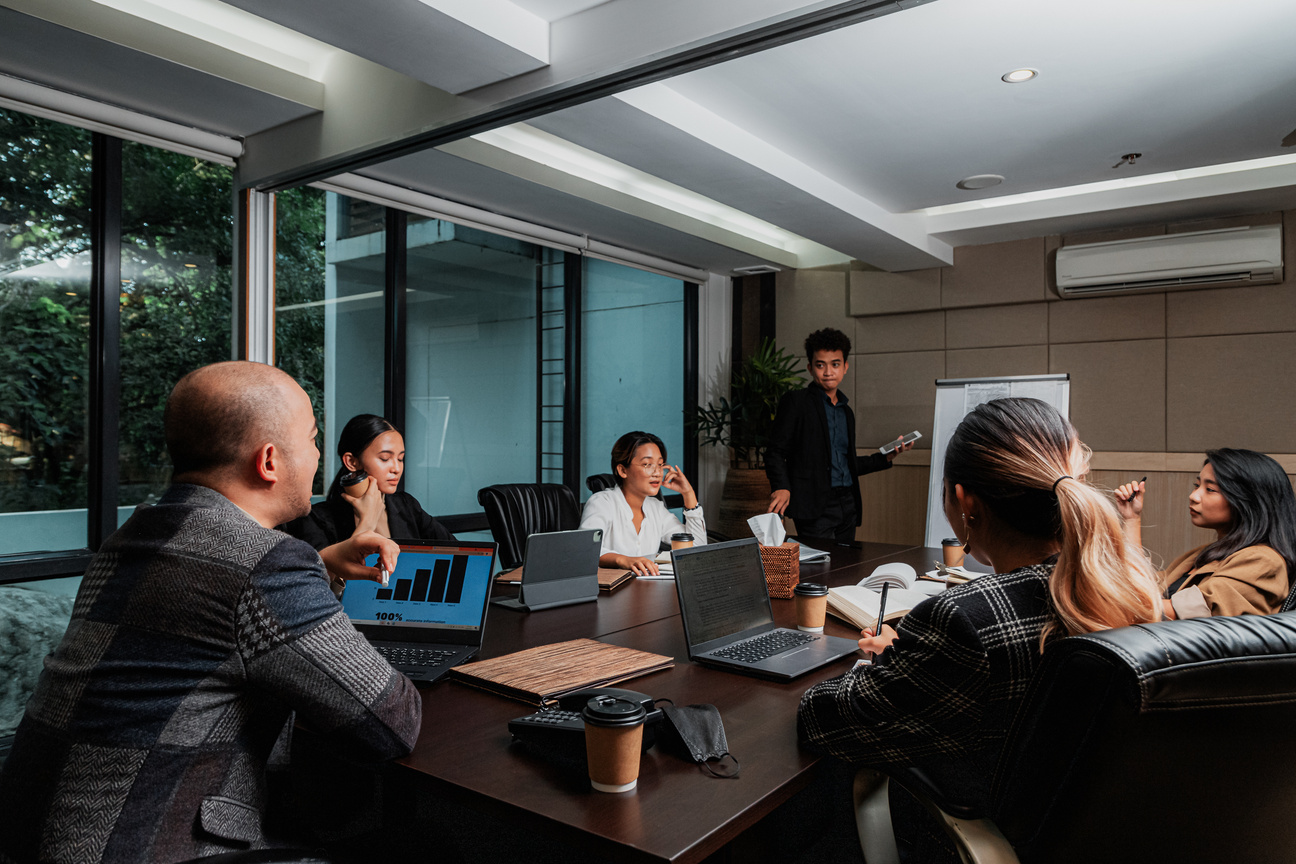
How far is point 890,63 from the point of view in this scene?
320 centimetres

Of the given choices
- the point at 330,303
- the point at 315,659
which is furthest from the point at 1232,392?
the point at 315,659

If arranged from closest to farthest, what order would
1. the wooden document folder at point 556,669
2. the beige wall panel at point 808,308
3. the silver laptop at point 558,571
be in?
the wooden document folder at point 556,669 → the silver laptop at point 558,571 → the beige wall panel at point 808,308

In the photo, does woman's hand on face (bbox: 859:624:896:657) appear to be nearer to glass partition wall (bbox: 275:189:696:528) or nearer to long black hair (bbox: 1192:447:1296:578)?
long black hair (bbox: 1192:447:1296:578)

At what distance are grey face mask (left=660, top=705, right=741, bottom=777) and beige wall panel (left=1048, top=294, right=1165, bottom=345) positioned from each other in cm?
515

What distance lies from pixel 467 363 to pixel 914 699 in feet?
14.1

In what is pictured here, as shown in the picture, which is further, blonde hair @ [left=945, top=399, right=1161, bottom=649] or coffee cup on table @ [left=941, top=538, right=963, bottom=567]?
coffee cup on table @ [left=941, top=538, right=963, bottom=567]

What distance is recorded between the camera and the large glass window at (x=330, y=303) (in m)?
4.21

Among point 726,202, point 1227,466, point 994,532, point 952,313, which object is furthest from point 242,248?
point 952,313

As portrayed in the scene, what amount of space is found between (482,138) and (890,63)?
6.53 ft

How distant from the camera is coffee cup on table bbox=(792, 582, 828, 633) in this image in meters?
2.07

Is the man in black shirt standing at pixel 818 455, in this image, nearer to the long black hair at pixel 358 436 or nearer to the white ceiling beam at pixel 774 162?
the white ceiling beam at pixel 774 162

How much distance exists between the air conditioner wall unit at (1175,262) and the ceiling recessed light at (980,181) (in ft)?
→ 3.33

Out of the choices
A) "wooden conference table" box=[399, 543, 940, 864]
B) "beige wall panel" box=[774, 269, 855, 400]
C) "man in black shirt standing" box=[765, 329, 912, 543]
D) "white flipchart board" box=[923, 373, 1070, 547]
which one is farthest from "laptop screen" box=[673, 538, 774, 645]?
"beige wall panel" box=[774, 269, 855, 400]

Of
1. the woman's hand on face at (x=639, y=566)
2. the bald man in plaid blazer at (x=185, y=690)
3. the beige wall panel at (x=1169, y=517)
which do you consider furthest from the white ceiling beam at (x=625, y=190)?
the bald man in plaid blazer at (x=185, y=690)
